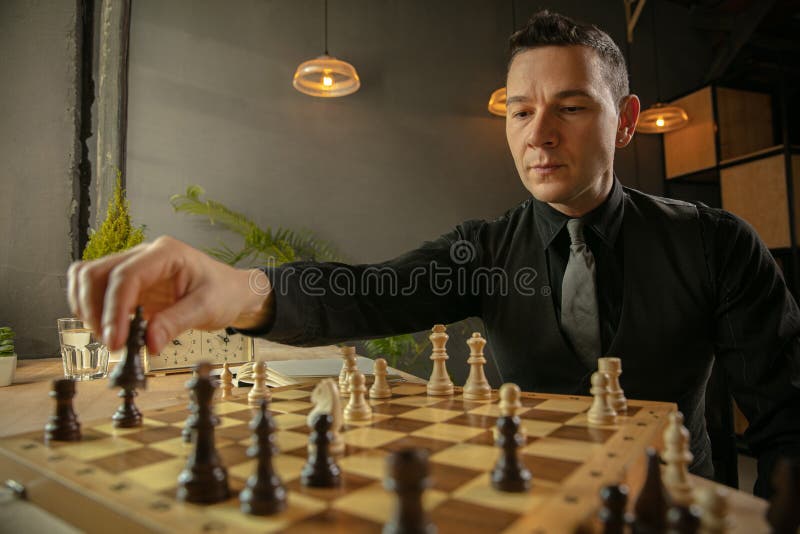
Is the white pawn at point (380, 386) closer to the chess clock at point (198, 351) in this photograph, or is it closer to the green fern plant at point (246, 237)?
the chess clock at point (198, 351)

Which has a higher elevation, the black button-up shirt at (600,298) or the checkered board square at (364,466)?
the black button-up shirt at (600,298)

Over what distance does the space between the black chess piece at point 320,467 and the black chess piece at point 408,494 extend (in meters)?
0.22

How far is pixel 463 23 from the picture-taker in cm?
575

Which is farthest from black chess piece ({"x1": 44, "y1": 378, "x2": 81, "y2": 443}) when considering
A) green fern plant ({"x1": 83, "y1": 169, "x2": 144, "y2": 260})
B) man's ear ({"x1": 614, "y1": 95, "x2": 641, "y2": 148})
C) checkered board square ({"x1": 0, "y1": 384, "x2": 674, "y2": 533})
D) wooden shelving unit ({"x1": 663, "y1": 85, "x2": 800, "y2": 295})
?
wooden shelving unit ({"x1": 663, "y1": 85, "x2": 800, "y2": 295})

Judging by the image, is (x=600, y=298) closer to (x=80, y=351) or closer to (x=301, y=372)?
(x=301, y=372)

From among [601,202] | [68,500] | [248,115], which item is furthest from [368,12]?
[68,500]

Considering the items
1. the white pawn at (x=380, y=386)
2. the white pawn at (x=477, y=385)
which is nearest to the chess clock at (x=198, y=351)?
the white pawn at (x=380, y=386)

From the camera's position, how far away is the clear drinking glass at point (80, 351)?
2.06m

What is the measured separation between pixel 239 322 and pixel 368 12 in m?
4.71

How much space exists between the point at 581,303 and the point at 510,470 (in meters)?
1.09

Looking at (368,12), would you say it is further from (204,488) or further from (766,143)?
(204,488)

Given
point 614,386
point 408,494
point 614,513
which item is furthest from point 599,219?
point 408,494

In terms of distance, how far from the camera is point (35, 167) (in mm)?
3119

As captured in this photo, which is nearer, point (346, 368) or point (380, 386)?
point (380, 386)
